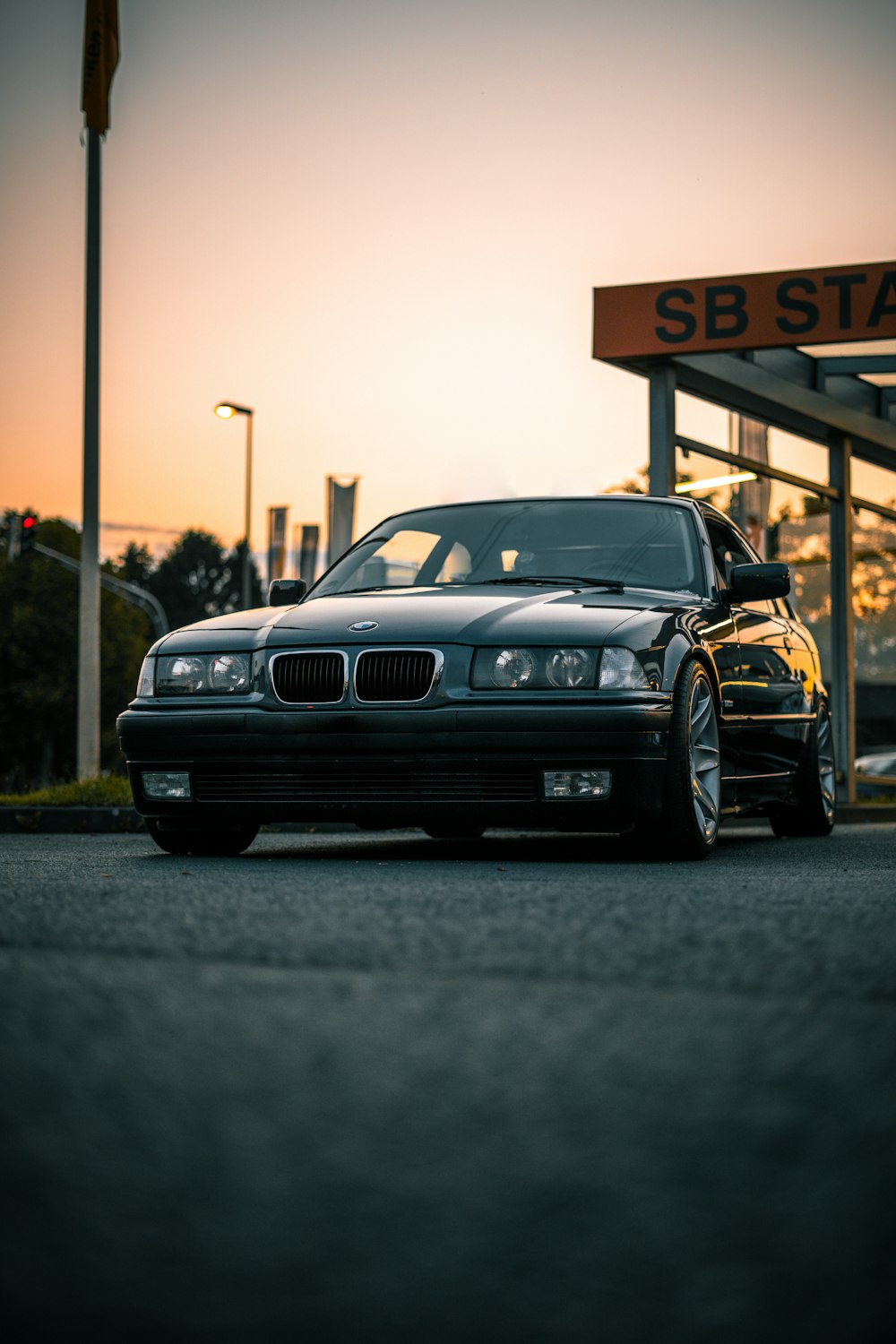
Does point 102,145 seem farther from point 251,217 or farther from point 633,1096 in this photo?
point 633,1096

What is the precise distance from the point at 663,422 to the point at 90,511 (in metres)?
5.17

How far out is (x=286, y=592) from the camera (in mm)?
8156

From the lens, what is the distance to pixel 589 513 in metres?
7.98

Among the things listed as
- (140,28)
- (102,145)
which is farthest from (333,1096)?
(140,28)

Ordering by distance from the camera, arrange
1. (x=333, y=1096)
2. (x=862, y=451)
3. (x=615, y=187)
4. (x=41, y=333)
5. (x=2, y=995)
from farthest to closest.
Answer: (x=41, y=333), (x=862, y=451), (x=615, y=187), (x=2, y=995), (x=333, y=1096)

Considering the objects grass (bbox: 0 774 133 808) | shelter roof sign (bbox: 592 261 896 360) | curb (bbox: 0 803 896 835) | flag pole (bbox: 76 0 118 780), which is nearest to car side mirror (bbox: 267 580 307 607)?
curb (bbox: 0 803 896 835)

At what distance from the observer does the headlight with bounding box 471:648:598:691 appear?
6.30 m

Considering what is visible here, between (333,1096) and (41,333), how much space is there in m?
21.7

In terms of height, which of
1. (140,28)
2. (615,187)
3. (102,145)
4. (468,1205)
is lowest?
(468,1205)

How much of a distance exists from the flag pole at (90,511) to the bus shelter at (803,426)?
15.4 feet

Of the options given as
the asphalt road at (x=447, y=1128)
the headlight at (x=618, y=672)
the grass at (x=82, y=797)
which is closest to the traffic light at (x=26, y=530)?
the grass at (x=82, y=797)

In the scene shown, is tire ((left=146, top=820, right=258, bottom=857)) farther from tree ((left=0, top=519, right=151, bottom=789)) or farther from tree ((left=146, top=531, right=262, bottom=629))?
tree ((left=146, top=531, right=262, bottom=629))

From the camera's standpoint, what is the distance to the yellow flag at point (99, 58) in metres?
16.9

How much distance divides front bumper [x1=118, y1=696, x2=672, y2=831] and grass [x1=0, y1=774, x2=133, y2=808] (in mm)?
4286
